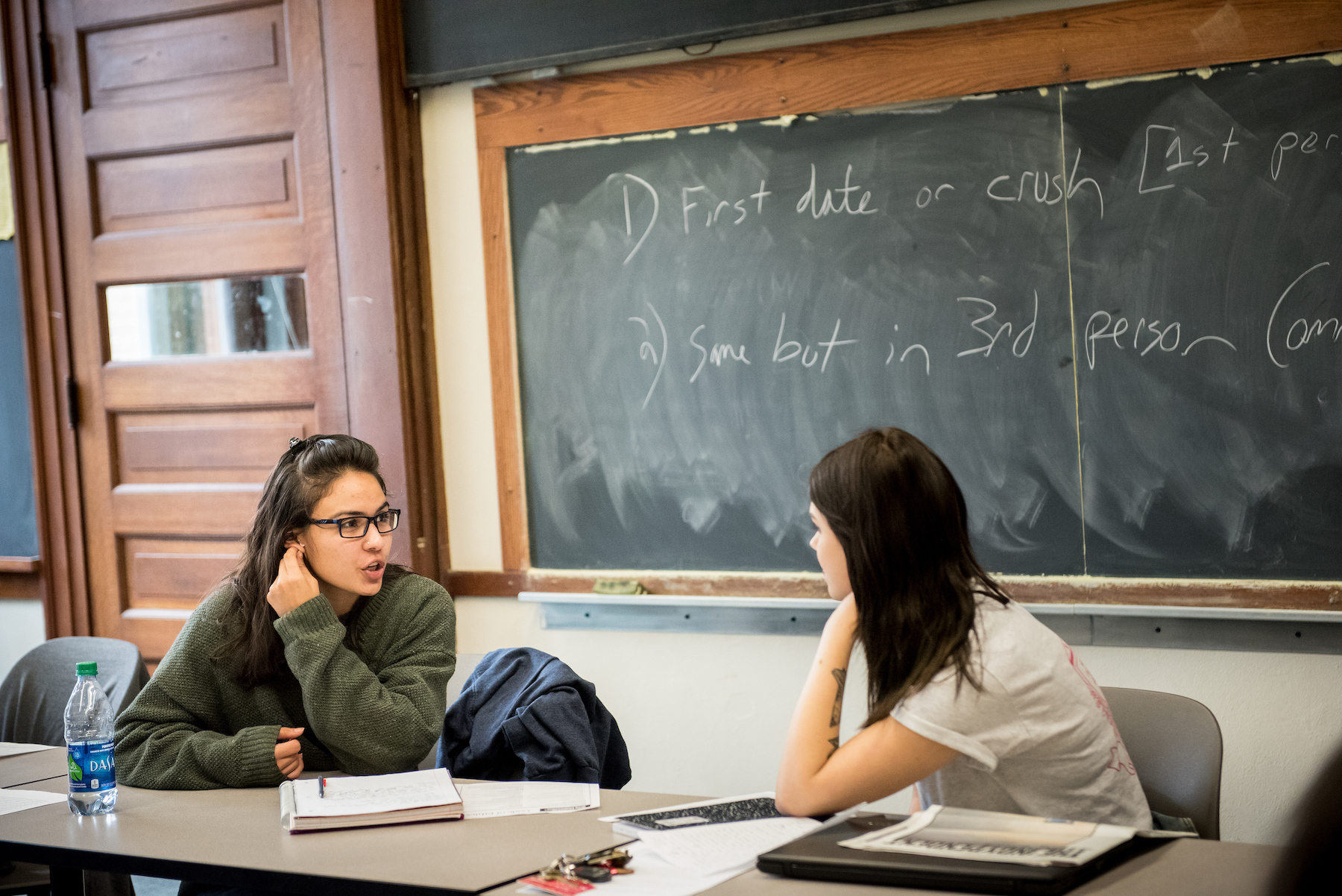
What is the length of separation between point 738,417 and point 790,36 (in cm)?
96

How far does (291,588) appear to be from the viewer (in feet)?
6.82

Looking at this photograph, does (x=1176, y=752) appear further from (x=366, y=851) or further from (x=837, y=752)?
(x=366, y=851)

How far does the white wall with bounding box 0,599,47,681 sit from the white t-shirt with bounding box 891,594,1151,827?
10.8ft

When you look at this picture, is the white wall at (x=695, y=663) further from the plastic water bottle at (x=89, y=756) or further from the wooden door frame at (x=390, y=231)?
the plastic water bottle at (x=89, y=756)

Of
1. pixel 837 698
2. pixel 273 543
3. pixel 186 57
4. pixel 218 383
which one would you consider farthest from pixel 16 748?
pixel 186 57

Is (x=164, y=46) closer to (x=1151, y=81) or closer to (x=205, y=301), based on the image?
(x=205, y=301)

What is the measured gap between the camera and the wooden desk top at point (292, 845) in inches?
59.2

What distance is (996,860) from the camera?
1.32 metres

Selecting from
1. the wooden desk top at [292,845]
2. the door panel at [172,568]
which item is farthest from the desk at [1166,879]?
the door panel at [172,568]

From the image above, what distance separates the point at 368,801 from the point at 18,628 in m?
Answer: 2.70

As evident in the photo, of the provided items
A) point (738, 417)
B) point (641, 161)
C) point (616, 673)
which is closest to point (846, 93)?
point (641, 161)

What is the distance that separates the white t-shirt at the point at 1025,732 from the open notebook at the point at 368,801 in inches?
27.6

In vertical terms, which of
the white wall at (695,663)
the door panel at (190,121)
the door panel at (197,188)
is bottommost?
the white wall at (695,663)

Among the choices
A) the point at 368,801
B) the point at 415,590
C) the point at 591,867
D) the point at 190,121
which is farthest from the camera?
the point at 190,121
